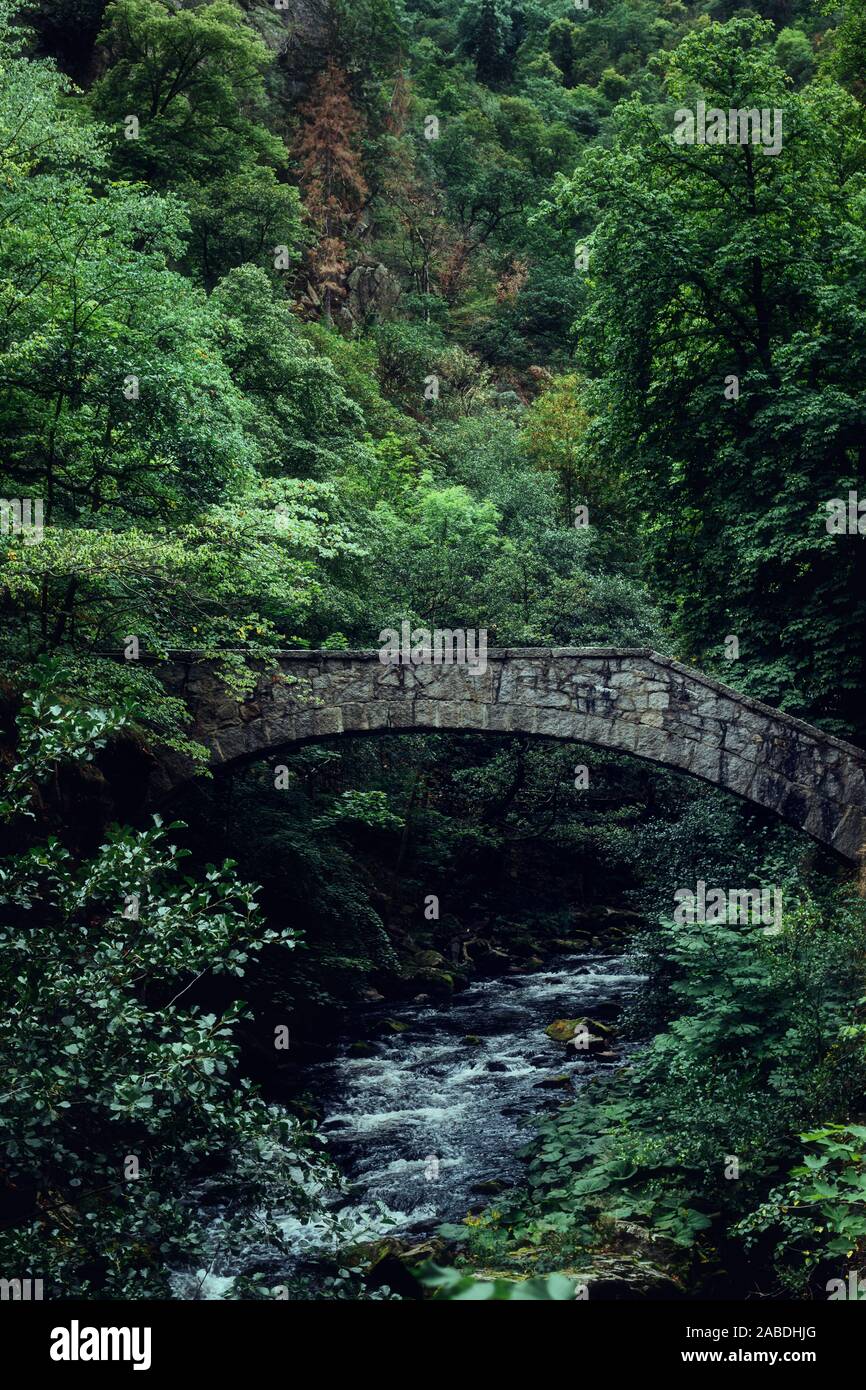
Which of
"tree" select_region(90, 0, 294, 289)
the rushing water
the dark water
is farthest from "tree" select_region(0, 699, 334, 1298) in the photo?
"tree" select_region(90, 0, 294, 289)

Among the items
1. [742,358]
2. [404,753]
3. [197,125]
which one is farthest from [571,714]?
[197,125]

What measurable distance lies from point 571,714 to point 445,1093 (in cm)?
409

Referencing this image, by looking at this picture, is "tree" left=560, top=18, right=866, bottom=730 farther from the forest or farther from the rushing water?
the rushing water

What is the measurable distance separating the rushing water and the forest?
0.07 metres

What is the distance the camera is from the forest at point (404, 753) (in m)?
6.05

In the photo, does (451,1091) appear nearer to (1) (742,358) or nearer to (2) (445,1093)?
(2) (445,1093)

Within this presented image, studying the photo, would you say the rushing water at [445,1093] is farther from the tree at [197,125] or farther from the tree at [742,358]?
the tree at [197,125]

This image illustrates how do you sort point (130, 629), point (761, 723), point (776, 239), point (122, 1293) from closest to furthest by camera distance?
point (122, 1293) < point (130, 629) < point (761, 723) < point (776, 239)

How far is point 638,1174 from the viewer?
9180 mm

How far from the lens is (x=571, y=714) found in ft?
38.8
